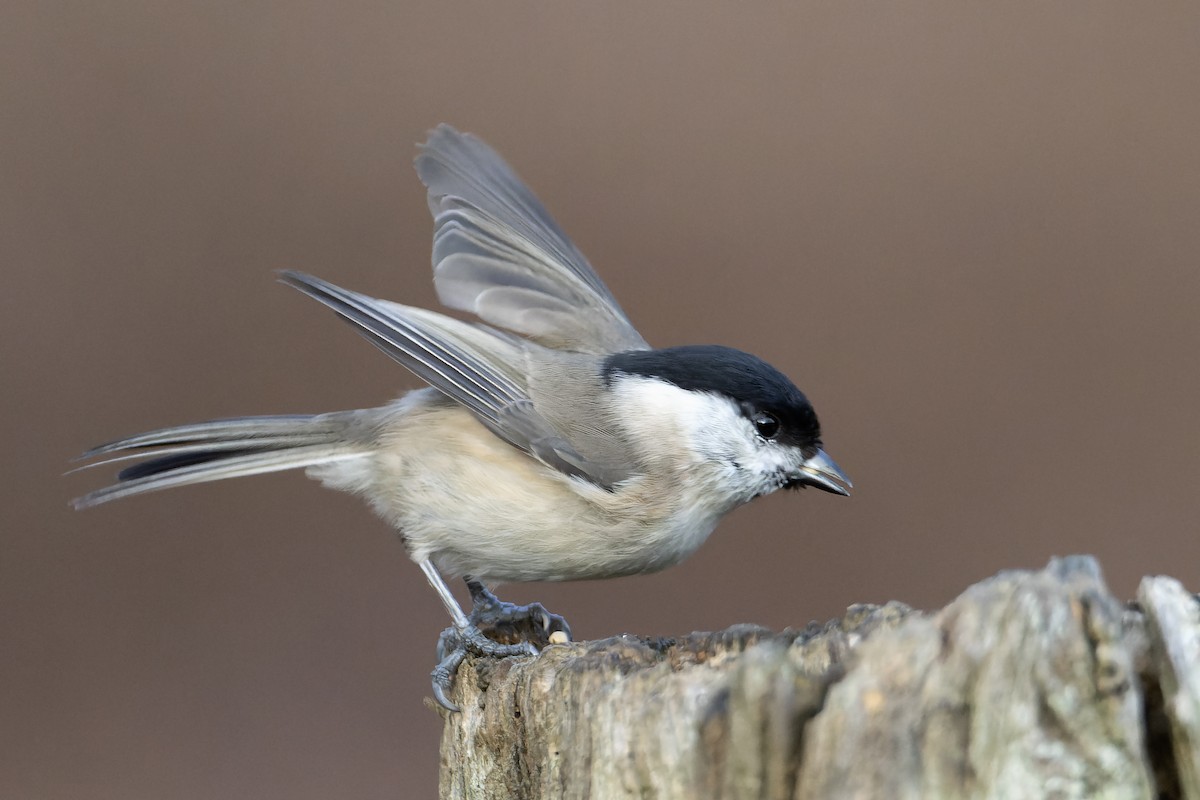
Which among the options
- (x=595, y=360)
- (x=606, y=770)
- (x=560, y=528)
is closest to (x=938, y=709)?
(x=606, y=770)

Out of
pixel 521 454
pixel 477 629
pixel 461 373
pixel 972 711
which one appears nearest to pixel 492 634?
pixel 477 629

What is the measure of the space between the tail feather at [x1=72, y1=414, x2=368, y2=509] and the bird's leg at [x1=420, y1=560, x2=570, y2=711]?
264mm

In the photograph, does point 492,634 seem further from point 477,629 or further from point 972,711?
Answer: point 972,711

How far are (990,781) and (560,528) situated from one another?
885 mm

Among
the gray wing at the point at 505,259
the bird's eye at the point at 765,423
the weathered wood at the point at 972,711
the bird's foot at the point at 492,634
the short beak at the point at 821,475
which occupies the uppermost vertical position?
the gray wing at the point at 505,259

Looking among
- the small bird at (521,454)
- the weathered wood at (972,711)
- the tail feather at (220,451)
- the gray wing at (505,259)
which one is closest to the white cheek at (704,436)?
the small bird at (521,454)

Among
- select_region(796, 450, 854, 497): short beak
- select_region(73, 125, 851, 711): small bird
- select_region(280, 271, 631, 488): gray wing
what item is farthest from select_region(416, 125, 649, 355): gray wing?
select_region(796, 450, 854, 497): short beak

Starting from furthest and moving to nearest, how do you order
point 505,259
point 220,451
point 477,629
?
point 505,259 < point 220,451 < point 477,629

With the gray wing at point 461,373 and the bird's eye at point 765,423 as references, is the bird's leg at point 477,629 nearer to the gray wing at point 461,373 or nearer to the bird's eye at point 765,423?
the gray wing at point 461,373

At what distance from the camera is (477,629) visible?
149 centimetres

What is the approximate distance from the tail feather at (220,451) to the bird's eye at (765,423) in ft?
1.97

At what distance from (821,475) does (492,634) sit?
0.53 m

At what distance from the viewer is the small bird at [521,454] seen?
149 cm

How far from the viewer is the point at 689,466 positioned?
1.53 m
